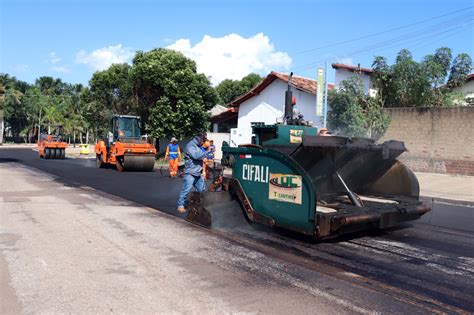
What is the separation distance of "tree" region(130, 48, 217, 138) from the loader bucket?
19.8 m

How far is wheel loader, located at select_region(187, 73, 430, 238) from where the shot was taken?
5.86 m

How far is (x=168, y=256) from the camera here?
5473 millimetres

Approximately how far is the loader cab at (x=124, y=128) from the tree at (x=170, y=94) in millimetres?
6700

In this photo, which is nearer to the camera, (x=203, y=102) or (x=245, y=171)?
(x=245, y=171)

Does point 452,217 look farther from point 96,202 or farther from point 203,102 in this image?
point 203,102

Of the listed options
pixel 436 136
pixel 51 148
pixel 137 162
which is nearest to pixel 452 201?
pixel 436 136

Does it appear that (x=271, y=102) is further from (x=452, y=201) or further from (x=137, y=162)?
(x=452, y=201)

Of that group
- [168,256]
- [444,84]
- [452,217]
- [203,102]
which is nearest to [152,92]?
[203,102]

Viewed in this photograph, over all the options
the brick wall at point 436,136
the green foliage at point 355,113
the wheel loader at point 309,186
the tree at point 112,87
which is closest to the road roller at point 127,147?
the green foliage at point 355,113

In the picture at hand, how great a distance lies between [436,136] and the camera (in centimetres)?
1631

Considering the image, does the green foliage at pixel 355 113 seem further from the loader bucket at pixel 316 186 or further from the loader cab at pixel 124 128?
the loader bucket at pixel 316 186

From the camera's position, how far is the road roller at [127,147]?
1852 cm

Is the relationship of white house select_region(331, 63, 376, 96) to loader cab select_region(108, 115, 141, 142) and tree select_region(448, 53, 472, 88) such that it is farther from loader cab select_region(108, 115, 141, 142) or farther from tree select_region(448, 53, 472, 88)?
loader cab select_region(108, 115, 141, 142)

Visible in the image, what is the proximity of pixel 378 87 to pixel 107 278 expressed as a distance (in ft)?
56.3
